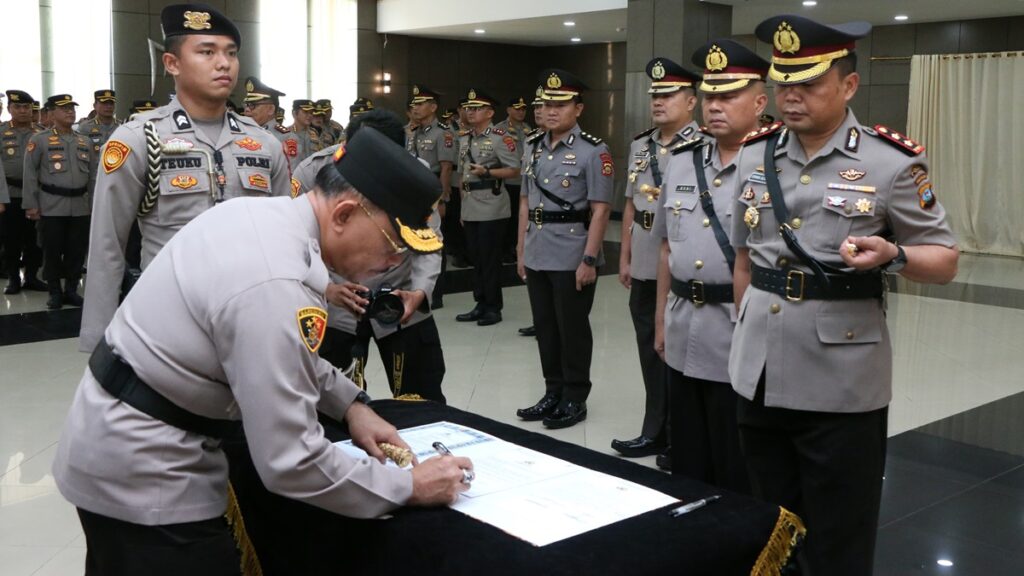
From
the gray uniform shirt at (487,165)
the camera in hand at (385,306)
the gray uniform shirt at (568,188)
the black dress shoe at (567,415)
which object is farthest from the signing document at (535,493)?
the gray uniform shirt at (487,165)

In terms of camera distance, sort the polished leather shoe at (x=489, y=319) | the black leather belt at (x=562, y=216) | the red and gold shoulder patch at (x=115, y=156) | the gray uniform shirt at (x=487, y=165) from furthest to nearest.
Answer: the gray uniform shirt at (x=487, y=165), the polished leather shoe at (x=489, y=319), the black leather belt at (x=562, y=216), the red and gold shoulder patch at (x=115, y=156)

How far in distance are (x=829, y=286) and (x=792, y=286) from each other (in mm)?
93

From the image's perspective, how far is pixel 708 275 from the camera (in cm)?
332

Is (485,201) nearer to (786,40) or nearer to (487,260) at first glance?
(487,260)

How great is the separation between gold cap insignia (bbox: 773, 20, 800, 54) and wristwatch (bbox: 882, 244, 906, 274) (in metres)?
0.53

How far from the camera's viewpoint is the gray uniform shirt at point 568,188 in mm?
4867

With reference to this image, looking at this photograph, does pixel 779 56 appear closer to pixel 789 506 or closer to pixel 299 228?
pixel 789 506

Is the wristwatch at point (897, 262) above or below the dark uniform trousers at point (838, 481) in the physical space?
above

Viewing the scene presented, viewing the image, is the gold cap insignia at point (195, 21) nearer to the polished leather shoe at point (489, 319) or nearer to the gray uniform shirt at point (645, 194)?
the gray uniform shirt at point (645, 194)

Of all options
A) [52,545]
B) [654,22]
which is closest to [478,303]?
[654,22]

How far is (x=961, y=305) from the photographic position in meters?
8.41

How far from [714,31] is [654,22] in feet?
2.02

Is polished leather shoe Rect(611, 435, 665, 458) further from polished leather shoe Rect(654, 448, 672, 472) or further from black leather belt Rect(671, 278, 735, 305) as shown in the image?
black leather belt Rect(671, 278, 735, 305)

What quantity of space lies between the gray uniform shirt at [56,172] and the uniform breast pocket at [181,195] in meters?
5.95
